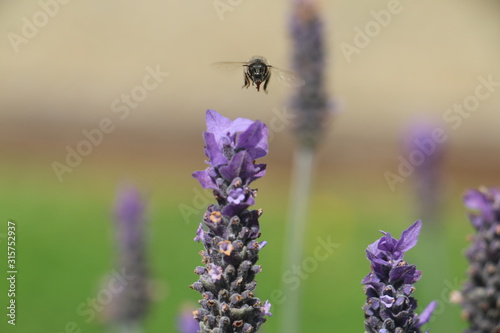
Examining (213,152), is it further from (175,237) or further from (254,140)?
(175,237)

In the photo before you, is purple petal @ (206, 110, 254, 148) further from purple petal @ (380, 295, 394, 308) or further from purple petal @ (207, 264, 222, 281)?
purple petal @ (380, 295, 394, 308)

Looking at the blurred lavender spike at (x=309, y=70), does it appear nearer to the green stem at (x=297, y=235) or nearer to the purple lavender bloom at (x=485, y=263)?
the green stem at (x=297, y=235)

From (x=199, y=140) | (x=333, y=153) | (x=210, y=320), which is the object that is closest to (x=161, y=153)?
(x=199, y=140)

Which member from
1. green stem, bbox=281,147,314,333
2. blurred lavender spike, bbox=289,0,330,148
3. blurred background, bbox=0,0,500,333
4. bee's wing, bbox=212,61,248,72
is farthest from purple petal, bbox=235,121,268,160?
blurred background, bbox=0,0,500,333

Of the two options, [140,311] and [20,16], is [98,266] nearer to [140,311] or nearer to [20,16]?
[140,311]

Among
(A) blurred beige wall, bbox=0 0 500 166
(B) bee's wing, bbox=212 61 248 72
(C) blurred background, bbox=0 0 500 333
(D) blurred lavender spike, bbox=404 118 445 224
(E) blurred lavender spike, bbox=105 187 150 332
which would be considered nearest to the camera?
(B) bee's wing, bbox=212 61 248 72
